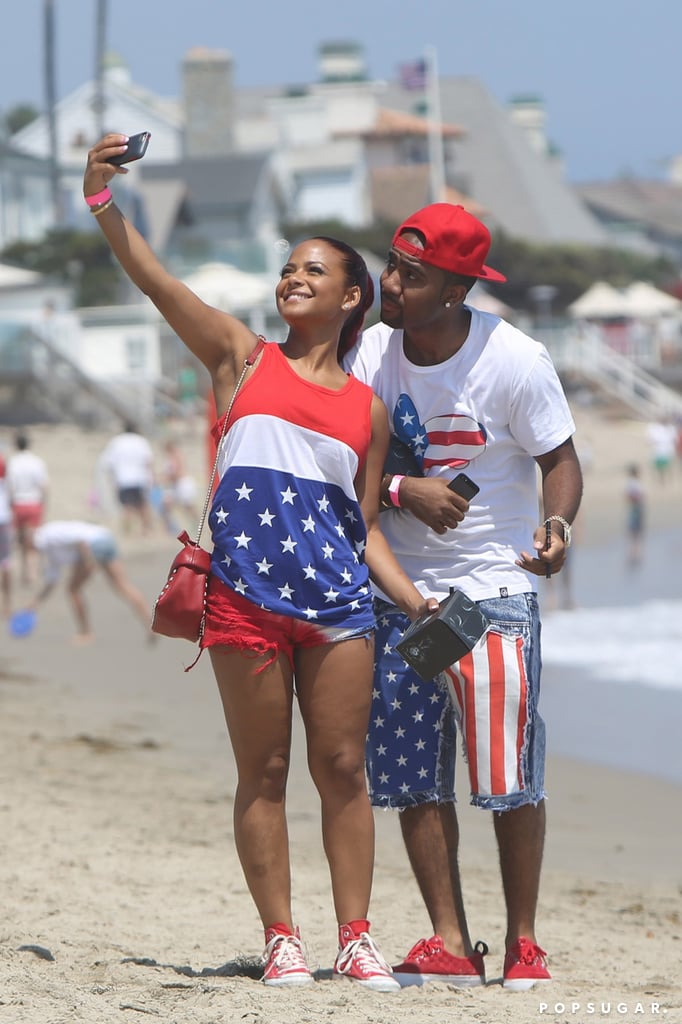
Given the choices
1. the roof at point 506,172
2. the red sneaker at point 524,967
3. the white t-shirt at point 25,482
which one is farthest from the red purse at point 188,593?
the roof at point 506,172

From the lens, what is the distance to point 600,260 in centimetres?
6334

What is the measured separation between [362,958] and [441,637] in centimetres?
77

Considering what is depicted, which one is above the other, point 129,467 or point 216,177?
point 216,177

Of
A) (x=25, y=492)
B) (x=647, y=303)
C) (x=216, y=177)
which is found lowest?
(x=25, y=492)

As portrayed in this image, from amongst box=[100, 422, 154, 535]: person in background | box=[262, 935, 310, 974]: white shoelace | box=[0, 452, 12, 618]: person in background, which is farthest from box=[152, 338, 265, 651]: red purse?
box=[100, 422, 154, 535]: person in background

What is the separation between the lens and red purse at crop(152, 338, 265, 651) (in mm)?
3346

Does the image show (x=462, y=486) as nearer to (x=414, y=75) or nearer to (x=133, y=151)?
(x=133, y=151)

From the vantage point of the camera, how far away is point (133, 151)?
3.38m

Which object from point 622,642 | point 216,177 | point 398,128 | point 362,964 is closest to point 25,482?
point 622,642

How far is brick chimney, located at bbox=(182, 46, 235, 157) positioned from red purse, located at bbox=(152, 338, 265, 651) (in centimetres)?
5244

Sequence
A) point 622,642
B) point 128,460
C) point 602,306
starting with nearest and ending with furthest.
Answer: point 622,642 → point 128,460 → point 602,306

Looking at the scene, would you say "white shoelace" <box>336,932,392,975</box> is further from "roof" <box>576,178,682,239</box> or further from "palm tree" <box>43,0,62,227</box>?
"roof" <box>576,178,682,239</box>

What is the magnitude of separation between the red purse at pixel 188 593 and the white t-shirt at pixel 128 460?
14.6 m

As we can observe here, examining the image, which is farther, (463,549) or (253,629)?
(463,549)
